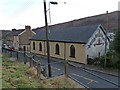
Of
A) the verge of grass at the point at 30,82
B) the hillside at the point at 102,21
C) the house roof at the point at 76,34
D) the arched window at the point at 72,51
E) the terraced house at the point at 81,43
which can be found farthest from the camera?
the hillside at the point at 102,21

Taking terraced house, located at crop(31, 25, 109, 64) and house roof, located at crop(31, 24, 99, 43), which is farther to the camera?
house roof, located at crop(31, 24, 99, 43)

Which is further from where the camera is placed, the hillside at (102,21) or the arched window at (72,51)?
the hillside at (102,21)

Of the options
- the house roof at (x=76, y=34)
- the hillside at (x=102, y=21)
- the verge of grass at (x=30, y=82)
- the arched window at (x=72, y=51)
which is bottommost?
the verge of grass at (x=30, y=82)

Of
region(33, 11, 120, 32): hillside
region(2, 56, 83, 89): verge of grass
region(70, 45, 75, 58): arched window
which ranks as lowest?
region(2, 56, 83, 89): verge of grass

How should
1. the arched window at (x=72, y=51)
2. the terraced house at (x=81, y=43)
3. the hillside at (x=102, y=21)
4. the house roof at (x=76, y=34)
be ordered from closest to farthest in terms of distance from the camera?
the terraced house at (x=81, y=43)
the house roof at (x=76, y=34)
the arched window at (x=72, y=51)
the hillside at (x=102, y=21)

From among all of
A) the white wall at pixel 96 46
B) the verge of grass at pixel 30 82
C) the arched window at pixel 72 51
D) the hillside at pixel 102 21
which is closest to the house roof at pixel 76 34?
the white wall at pixel 96 46

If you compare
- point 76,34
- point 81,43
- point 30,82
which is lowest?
point 30,82

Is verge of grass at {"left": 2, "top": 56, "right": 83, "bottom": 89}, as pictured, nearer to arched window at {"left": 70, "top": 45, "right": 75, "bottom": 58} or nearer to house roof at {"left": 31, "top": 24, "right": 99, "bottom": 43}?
house roof at {"left": 31, "top": 24, "right": 99, "bottom": 43}

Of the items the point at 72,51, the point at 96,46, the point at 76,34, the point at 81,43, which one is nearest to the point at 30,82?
the point at 81,43

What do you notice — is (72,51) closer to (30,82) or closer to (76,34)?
(76,34)

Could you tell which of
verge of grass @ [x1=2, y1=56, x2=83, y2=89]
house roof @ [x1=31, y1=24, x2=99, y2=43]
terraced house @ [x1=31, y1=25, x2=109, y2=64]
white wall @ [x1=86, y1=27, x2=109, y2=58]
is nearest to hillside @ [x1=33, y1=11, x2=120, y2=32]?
white wall @ [x1=86, y1=27, x2=109, y2=58]

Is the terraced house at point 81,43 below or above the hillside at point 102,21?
below

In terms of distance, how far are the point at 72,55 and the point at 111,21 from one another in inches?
776

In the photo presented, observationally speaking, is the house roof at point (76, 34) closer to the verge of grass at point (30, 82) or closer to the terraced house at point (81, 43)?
the terraced house at point (81, 43)
